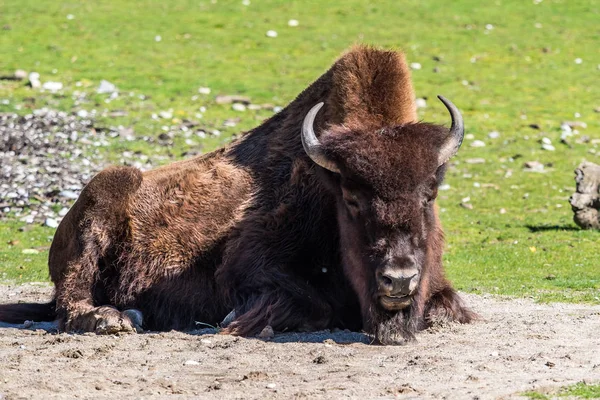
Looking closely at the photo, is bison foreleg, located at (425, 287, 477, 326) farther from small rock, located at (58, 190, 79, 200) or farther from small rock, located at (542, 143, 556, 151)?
small rock, located at (542, 143, 556, 151)

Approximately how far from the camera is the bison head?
7.58 meters

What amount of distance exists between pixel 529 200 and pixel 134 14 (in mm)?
16150

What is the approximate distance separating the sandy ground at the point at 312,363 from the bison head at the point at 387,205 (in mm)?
369

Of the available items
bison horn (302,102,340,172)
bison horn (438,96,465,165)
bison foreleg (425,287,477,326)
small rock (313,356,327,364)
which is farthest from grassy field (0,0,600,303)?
small rock (313,356,327,364)

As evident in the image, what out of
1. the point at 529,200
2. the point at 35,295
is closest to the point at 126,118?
the point at 529,200

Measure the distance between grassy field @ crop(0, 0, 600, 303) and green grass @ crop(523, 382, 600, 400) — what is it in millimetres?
3820

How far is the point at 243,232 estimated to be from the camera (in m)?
9.27

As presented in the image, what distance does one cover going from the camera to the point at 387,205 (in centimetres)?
766

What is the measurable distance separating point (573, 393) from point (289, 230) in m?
3.54

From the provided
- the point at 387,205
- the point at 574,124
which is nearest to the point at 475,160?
the point at 574,124

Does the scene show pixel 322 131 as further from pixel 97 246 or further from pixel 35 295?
pixel 35 295

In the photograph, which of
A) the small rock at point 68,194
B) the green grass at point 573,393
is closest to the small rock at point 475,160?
the small rock at point 68,194

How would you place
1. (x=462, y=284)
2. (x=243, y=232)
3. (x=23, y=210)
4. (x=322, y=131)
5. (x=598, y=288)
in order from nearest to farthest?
(x=322, y=131) → (x=243, y=232) → (x=598, y=288) → (x=462, y=284) → (x=23, y=210)

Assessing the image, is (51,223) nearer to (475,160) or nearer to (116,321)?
(116,321)
